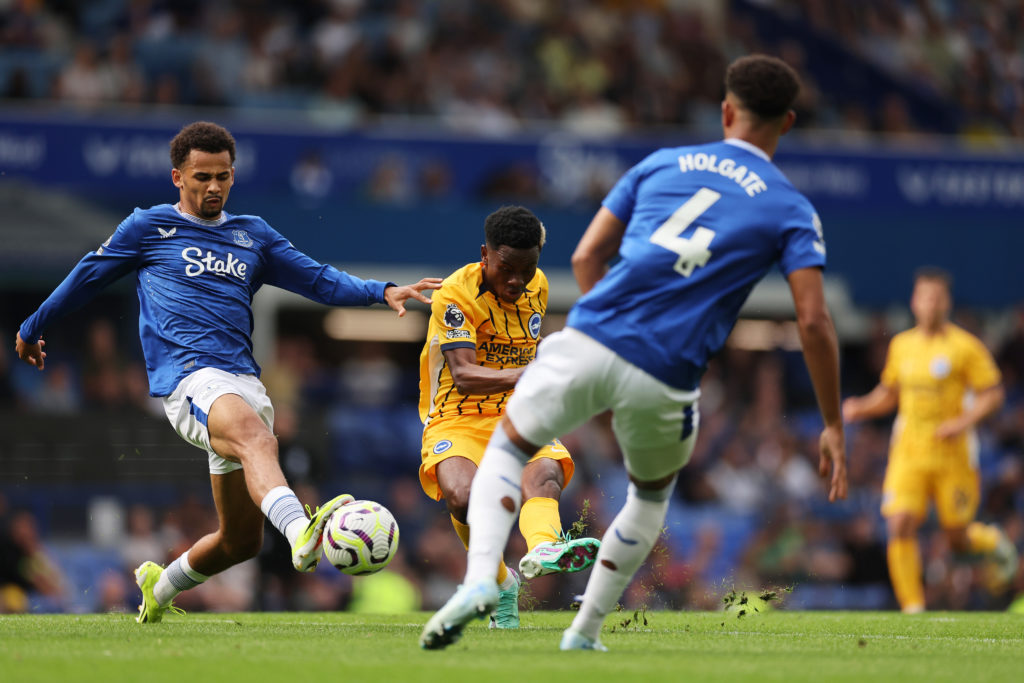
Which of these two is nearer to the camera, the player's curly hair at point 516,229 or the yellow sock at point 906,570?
the player's curly hair at point 516,229

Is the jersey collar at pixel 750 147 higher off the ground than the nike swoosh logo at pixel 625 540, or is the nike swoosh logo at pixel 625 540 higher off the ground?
the jersey collar at pixel 750 147

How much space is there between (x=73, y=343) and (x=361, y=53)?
5.31 meters

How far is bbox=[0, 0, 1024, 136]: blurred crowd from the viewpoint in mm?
16500

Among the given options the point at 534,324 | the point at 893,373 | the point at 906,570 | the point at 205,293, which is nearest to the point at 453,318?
the point at 534,324

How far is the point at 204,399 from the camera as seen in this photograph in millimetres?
6406

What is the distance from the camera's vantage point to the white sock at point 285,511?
5723mm

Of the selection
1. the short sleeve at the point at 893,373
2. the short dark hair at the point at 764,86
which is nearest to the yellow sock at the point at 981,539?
the short sleeve at the point at 893,373

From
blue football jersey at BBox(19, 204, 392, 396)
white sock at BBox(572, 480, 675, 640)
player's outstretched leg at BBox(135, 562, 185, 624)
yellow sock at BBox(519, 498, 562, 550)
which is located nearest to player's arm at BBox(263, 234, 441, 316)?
blue football jersey at BBox(19, 204, 392, 396)

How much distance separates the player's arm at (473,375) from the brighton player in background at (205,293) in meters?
0.40

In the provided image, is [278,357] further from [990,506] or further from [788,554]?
[990,506]

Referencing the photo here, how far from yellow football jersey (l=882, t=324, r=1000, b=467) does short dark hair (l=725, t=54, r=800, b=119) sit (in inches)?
289

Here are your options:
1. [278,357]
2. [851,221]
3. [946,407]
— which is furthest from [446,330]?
[851,221]

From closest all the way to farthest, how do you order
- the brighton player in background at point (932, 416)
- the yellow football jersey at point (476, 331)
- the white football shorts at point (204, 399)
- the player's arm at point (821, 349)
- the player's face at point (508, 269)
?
1. the player's arm at point (821, 349)
2. the white football shorts at point (204, 399)
3. the player's face at point (508, 269)
4. the yellow football jersey at point (476, 331)
5. the brighton player in background at point (932, 416)

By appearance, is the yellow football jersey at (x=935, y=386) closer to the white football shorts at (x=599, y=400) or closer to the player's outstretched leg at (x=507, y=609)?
the player's outstretched leg at (x=507, y=609)
